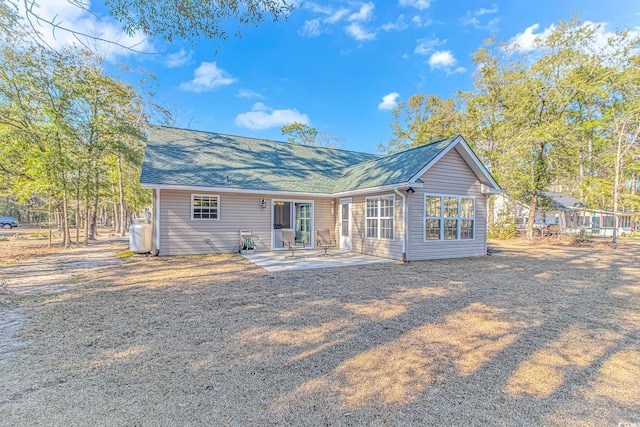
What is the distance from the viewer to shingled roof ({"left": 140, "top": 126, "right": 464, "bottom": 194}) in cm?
986

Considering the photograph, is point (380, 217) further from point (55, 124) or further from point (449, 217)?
point (55, 124)

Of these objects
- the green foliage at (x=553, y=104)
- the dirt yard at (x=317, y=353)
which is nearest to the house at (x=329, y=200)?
the dirt yard at (x=317, y=353)

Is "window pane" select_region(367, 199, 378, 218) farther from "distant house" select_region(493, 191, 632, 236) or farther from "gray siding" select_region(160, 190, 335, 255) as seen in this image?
"distant house" select_region(493, 191, 632, 236)

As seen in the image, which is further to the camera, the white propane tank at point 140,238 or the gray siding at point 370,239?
the white propane tank at point 140,238

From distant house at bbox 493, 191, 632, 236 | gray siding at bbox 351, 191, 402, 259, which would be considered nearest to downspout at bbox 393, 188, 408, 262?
gray siding at bbox 351, 191, 402, 259

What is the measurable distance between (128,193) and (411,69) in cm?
2375

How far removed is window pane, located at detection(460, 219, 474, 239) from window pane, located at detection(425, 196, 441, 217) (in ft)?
4.30

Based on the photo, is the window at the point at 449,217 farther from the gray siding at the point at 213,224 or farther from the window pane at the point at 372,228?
the gray siding at the point at 213,224

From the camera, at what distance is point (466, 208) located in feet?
34.6

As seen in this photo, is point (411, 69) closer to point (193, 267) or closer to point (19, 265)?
point (193, 267)

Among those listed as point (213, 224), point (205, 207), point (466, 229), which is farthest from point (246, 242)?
point (466, 229)

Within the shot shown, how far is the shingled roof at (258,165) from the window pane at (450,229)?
97.8 inches

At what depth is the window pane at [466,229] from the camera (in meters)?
10.5

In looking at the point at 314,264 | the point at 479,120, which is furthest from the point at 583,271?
the point at 479,120
